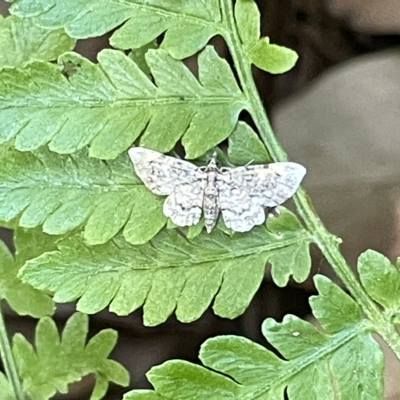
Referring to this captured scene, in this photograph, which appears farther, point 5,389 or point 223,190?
point 5,389

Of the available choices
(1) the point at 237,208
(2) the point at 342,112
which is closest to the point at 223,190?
(1) the point at 237,208

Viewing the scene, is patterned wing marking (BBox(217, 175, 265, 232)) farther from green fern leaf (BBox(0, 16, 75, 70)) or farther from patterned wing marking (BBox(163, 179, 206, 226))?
green fern leaf (BBox(0, 16, 75, 70))

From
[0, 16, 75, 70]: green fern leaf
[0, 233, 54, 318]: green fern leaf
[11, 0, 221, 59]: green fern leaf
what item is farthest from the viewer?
[0, 233, 54, 318]: green fern leaf

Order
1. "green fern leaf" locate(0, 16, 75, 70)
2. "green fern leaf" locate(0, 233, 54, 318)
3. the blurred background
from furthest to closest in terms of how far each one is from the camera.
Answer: the blurred background → "green fern leaf" locate(0, 233, 54, 318) → "green fern leaf" locate(0, 16, 75, 70)

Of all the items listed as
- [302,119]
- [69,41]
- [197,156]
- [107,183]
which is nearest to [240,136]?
[197,156]

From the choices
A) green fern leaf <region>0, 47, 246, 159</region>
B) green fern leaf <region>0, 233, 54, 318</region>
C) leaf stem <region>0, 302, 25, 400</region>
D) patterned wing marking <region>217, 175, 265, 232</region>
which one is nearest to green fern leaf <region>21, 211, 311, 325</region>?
patterned wing marking <region>217, 175, 265, 232</region>

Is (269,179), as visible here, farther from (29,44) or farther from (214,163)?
(29,44)
